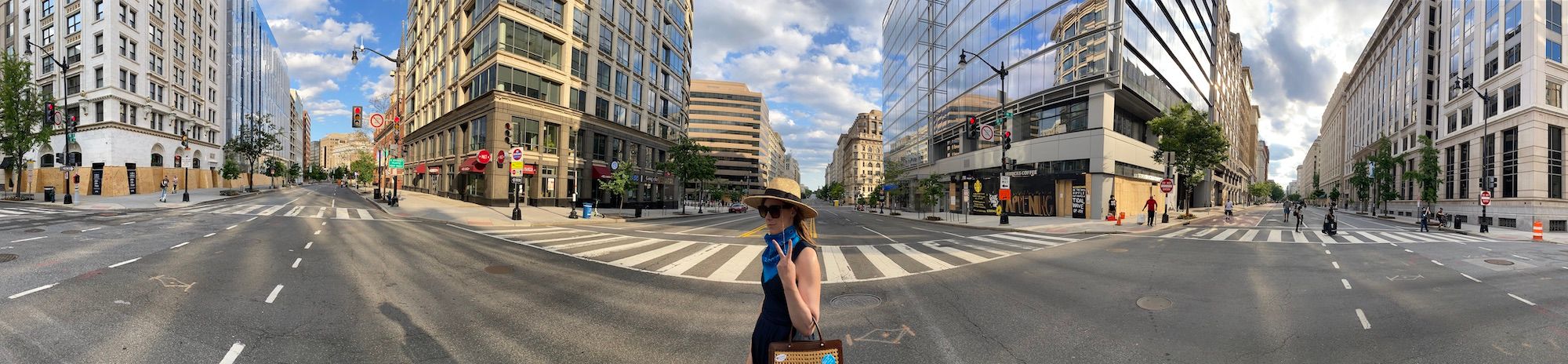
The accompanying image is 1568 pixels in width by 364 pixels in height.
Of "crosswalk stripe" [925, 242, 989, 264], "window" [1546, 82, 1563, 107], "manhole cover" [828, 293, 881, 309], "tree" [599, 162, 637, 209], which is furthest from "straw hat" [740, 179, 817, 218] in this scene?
"window" [1546, 82, 1563, 107]

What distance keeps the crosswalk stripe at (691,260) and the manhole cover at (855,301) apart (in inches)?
126

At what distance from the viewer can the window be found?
1234 inches

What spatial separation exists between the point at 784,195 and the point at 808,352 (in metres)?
0.84

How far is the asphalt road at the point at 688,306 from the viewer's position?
4.69m

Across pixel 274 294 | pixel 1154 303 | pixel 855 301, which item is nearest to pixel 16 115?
pixel 274 294

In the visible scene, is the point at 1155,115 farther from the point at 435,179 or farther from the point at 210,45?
the point at 210,45

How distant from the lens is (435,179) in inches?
1671

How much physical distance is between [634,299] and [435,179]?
45.1 m

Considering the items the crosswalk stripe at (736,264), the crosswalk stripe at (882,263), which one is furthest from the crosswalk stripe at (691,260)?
the crosswalk stripe at (882,263)

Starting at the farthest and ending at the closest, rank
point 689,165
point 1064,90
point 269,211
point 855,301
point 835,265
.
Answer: point 689,165, point 1064,90, point 269,211, point 835,265, point 855,301

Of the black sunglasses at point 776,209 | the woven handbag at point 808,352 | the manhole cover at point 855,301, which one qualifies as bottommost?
the manhole cover at point 855,301

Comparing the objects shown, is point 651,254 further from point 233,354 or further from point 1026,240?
point 1026,240

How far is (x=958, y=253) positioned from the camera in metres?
12.3

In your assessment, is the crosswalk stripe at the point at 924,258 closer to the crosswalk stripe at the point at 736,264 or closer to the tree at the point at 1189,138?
the crosswalk stripe at the point at 736,264
